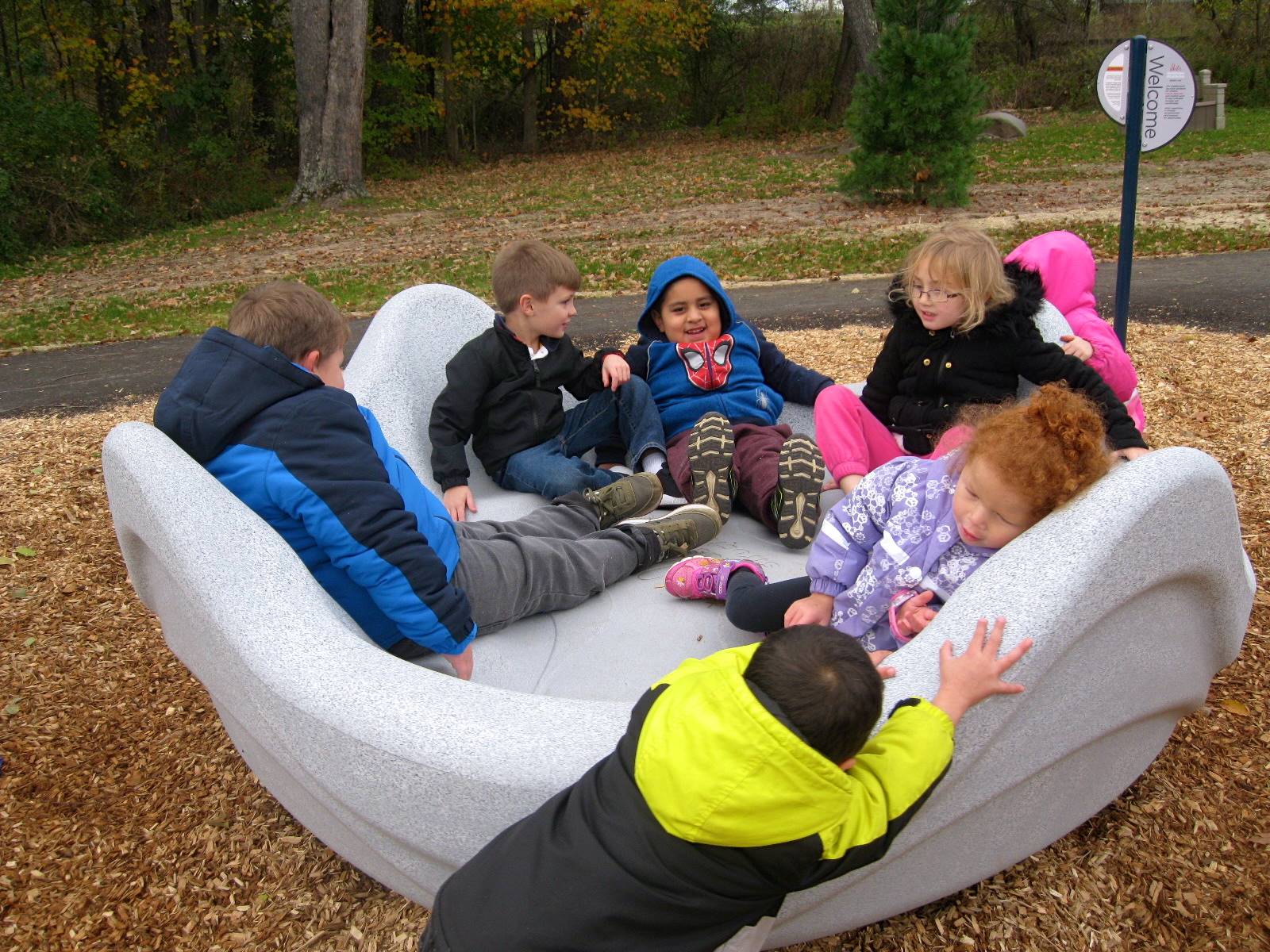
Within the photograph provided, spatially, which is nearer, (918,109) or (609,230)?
(918,109)

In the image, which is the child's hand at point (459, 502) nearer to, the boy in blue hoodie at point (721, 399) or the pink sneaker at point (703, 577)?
the boy in blue hoodie at point (721, 399)

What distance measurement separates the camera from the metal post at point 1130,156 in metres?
5.05

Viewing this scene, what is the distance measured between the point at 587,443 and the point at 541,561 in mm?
1213

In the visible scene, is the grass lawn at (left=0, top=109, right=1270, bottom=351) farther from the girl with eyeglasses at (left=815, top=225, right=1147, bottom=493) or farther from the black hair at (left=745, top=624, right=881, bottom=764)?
the black hair at (left=745, top=624, right=881, bottom=764)

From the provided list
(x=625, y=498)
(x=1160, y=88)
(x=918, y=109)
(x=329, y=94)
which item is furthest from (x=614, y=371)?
(x=329, y=94)

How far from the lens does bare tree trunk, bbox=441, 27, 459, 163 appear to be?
903 inches

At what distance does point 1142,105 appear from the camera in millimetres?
5160

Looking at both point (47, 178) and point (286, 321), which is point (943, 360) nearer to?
point (286, 321)

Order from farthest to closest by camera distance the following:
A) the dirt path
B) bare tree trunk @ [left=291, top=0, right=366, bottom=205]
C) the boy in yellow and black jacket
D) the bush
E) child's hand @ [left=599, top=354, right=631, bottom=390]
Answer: bare tree trunk @ [left=291, top=0, right=366, bottom=205]
the bush
the dirt path
child's hand @ [left=599, top=354, right=631, bottom=390]
the boy in yellow and black jacket

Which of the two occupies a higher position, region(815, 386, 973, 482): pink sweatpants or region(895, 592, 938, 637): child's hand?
region(815, 386, 973, 482): pink sweatpants

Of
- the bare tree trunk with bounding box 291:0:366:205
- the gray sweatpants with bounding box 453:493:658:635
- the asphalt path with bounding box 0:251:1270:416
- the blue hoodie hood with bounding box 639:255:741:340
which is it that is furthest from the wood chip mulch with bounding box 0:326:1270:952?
the bare tree trunk with bounding box 291:0:366:205

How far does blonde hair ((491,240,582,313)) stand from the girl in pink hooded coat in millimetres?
1798

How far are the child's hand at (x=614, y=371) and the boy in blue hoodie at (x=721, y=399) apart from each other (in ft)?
0.70

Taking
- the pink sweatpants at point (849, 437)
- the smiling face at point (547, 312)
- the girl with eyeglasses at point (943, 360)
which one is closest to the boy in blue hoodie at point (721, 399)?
the pink sweatpants at point (849, 437)
